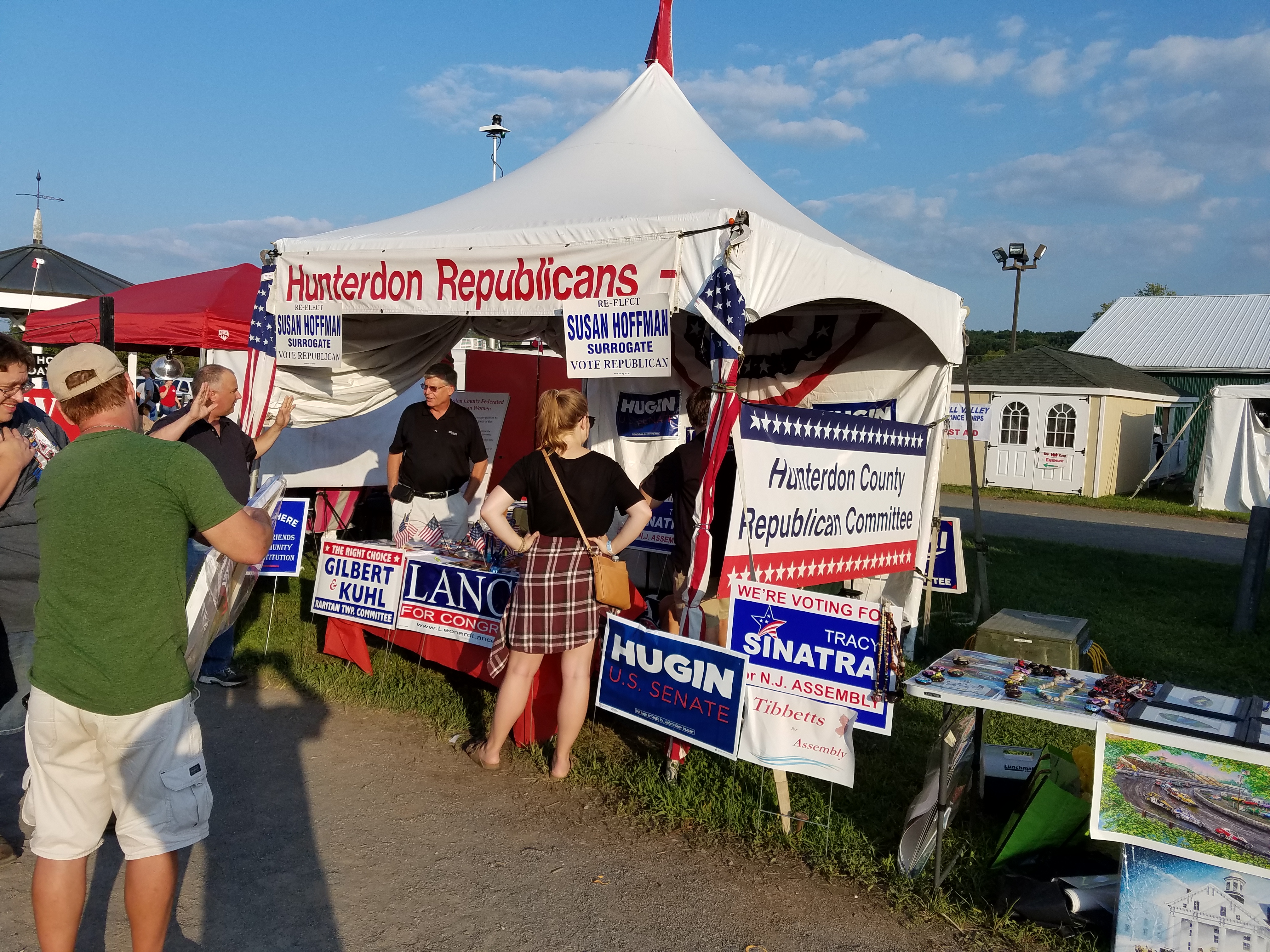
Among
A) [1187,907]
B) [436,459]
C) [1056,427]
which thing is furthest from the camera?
[1056,427]

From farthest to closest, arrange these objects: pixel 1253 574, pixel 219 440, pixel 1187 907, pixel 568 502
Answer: pixel 1253 574 < pixel 219 440 < pixel 568 502 < pixel 1187 907

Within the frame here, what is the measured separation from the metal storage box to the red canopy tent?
722 centimetres

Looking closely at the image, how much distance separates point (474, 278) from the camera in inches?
204

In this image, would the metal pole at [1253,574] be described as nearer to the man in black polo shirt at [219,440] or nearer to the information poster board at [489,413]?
the information poster board at [489,413]

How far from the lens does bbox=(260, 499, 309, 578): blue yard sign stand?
649 centimetres

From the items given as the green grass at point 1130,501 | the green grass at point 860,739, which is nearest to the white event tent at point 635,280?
the green grass at point 860,739

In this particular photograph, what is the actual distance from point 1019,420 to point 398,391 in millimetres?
17552

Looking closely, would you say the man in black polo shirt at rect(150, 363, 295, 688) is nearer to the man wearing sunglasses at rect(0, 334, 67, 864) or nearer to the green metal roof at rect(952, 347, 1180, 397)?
the man wearing sunglasses at rect(0, 334, 67, 864)

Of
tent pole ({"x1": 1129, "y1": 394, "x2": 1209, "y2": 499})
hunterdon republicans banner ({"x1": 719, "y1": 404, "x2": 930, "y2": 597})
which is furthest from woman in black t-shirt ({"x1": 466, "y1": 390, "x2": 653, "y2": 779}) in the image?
tent pole ({"x1": 1129, "y1": 394, "x2": 1209, "y2": 499})

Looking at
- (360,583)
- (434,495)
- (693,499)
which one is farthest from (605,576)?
(434,495)

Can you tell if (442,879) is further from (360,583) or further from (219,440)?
(219,440)

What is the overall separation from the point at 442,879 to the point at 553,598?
1.23 m

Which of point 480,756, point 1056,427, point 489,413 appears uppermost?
point 1056,427

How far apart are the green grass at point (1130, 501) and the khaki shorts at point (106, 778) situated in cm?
1915
